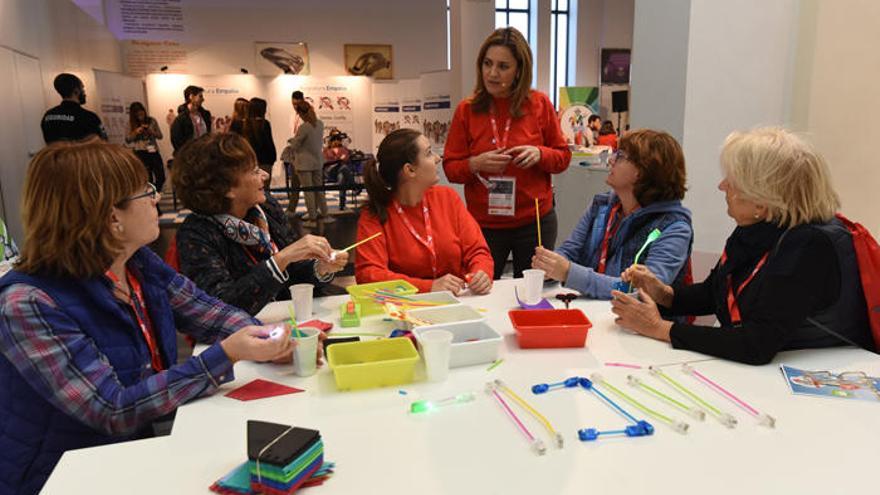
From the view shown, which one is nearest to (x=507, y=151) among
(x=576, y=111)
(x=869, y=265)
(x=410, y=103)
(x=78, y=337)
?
(x=869, y=265)

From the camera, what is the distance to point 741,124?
3262mm

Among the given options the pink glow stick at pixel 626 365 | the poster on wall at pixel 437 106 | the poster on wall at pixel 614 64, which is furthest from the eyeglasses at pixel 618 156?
the poster on wall at pixel 614 64

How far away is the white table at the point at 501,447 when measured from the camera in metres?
1.04

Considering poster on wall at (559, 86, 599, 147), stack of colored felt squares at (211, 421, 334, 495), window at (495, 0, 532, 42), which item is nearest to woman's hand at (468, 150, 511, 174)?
stack of colored felt squares at (211, 421, 334, 495)

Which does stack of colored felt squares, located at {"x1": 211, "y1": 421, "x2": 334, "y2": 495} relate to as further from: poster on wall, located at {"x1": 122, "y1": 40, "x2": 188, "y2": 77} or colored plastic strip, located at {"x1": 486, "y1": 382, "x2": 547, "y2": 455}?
poster on wall, located at {"x1": 122, "y1": 40, "x2": 188, "y2": 77}

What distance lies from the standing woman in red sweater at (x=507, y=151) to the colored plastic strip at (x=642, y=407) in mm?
1442

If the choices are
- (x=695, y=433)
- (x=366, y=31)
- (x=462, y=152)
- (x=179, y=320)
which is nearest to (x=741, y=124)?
(x=462, y=152)

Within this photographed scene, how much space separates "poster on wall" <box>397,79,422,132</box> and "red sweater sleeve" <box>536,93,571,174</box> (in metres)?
5.12

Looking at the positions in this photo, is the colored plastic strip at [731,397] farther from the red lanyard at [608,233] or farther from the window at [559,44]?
the window at [559,44]

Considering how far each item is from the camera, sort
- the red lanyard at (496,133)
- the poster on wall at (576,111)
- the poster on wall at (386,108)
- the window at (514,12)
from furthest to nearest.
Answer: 1. the window at (514,12)
2. the poster on wall at (386,108)
3. the poster on wall at (576,111)
4. the red lanyard at (496,133)

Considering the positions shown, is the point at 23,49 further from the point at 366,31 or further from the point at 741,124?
the point at 741,124

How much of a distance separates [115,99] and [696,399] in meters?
9.60

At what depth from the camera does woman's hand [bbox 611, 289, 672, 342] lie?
1.70 metres

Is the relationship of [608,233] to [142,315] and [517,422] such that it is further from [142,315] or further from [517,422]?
[142,315]
